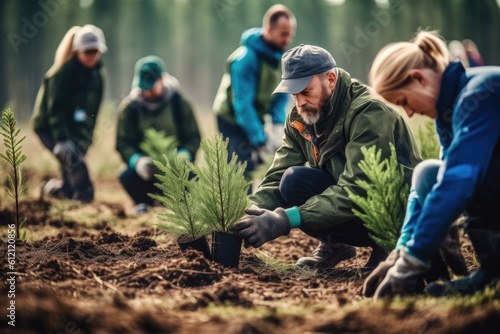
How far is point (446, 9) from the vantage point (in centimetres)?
2919

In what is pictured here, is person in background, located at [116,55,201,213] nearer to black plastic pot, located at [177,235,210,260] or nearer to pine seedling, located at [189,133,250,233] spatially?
black plastic pot, located at [177,235,210,260]

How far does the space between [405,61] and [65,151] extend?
630 cm

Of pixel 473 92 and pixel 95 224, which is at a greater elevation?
pixel 473 92

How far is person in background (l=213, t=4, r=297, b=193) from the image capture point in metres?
7.46

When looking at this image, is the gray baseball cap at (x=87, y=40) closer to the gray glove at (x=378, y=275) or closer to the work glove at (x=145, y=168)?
the work glove at (x=145, y=168)

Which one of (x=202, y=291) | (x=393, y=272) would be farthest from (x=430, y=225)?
(x=202, y=291)

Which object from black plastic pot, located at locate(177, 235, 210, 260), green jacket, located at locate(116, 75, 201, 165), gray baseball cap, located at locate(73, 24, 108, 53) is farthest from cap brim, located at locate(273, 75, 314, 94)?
gray baseball cap, located at locate(73, 24, 108, 53)

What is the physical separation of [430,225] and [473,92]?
23.4 inches

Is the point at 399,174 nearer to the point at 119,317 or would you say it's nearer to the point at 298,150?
the point at 298,150

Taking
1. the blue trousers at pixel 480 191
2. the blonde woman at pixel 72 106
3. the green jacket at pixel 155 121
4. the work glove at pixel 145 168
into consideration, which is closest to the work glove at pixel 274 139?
the green jacket at pixel 155 121

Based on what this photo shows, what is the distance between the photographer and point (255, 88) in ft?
25.0

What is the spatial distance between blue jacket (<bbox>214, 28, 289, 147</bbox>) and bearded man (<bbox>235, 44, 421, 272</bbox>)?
3018mm

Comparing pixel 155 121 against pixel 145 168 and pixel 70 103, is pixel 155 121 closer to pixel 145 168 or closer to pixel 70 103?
pixel 145 168

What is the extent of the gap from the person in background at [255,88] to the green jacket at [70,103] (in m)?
1.94
